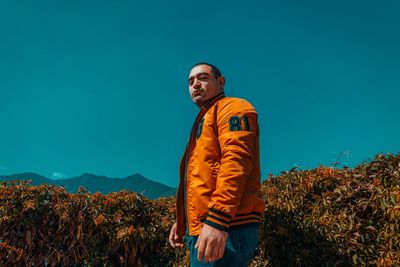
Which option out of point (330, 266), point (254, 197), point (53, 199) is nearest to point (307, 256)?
point (330, 266)

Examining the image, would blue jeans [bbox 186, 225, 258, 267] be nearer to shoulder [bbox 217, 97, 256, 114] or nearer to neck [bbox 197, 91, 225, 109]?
shoulder [bbox 217, 97, 256, 114]

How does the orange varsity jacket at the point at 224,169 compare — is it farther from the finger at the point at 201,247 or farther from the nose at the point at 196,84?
the nose at the point at 196,84

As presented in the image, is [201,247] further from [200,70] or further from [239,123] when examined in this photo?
[200,70]

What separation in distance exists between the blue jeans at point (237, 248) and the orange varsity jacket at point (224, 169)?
0.17 feet

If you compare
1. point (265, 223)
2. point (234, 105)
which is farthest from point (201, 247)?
point (265, 223)

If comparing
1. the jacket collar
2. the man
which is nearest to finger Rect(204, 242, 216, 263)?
the man

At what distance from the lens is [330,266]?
3.13m

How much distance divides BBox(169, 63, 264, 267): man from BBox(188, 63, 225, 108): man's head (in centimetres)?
9

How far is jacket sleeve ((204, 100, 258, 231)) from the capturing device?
1.90 metres

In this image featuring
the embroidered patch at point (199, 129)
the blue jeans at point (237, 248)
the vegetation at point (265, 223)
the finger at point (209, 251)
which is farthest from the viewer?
the vegetation at point (265, 223)

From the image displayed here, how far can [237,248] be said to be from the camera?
6.73 ft

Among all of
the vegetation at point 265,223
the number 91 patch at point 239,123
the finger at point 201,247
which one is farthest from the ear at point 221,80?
the vegetation at point 265,223

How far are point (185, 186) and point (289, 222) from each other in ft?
5.18

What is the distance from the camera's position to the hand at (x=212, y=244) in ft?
6.12
